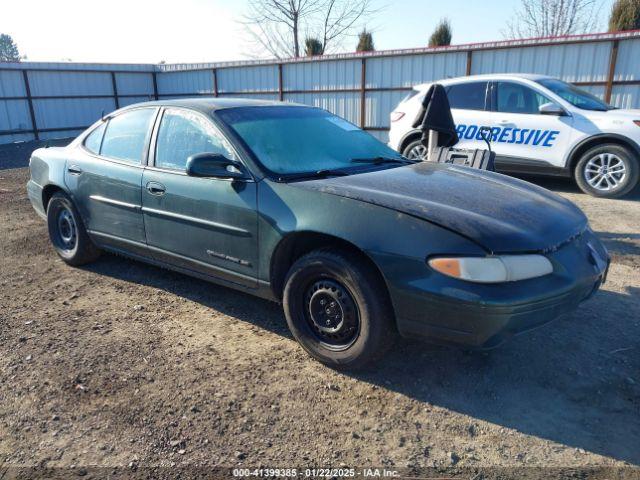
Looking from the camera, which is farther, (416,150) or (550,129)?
(416,150)

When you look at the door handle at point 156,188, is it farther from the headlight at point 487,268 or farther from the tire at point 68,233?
the headlight at point 487,268

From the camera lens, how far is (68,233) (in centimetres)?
502

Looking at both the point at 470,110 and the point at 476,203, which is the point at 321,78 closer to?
the point at 470,110

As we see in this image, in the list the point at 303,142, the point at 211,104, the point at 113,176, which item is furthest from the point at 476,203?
the point at 113,176

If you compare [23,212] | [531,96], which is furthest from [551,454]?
[23,212]

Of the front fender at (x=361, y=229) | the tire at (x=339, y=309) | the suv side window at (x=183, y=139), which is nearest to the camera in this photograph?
the front fender at (x=361, y=229)

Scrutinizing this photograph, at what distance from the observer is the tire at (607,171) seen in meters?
7.47

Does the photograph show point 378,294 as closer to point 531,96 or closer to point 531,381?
point 531,381

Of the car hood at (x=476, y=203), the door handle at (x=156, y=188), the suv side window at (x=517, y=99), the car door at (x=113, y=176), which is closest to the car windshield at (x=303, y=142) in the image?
the car hood at (x=476, y=203)

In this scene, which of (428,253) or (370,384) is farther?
(370,384)

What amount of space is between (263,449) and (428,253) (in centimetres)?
126

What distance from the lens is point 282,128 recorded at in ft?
12.6

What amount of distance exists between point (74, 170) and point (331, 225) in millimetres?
2871

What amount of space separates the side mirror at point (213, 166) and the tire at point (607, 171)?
6.27 metres
